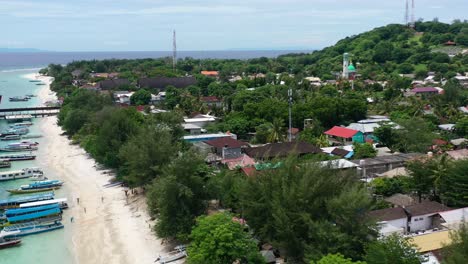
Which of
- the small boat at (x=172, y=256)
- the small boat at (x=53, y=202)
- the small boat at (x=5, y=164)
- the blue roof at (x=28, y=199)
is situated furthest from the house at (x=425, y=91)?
the small boat at (x=5, y=164)

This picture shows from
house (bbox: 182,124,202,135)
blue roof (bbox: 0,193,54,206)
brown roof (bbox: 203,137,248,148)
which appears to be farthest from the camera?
house (bbox: 182,124,202,135)

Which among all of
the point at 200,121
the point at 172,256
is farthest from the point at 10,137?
the point at 172,256

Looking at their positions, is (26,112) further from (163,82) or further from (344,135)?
(344,135)

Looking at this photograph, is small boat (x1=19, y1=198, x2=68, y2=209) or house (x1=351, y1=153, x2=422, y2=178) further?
house (x1=351, y1=153, x2=422, y2=178)

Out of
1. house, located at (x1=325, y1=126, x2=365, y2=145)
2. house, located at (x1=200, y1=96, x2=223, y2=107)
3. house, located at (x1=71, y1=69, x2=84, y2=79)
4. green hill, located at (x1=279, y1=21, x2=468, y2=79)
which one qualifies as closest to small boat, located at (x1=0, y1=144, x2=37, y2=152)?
house, located at (x1=200, y1=96, x2=223, y2=107)

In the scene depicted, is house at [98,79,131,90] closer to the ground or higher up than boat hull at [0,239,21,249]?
higher up

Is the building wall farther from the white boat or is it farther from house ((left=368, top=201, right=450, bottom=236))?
the white boat

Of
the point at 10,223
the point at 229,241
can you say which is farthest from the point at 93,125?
the point at 229,241
